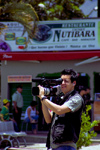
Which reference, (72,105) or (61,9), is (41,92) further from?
(61,9)

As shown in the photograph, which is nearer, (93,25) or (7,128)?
(7,128)

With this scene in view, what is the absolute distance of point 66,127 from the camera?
3539 mm

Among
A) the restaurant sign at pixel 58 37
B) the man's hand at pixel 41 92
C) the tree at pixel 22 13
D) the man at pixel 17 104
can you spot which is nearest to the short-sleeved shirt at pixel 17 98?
the man at pixel 17 104

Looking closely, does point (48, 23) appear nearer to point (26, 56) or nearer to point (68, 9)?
point (26, 56)

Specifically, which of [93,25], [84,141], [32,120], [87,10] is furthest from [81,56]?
[87,10]

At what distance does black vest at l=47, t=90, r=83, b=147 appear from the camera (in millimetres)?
3530

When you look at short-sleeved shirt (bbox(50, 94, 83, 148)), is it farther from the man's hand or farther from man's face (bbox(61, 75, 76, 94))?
the man's hand

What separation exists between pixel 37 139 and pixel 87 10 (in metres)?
13.4

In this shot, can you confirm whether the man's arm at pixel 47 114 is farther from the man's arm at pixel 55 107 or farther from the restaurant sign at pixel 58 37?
the restaurant sign at pixel 58 37

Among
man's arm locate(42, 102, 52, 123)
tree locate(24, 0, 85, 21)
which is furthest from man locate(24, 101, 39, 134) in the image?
tree locate(24, 0, 85, 21)

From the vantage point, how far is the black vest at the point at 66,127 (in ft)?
11.6

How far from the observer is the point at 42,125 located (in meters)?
13.5

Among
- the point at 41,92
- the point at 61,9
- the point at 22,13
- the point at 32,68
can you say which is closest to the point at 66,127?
the point at 41,92

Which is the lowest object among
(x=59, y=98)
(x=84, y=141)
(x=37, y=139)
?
(x=37, y=139)
